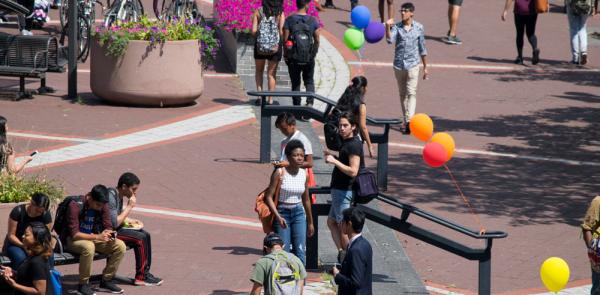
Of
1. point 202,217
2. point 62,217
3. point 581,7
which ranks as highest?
point 581,7

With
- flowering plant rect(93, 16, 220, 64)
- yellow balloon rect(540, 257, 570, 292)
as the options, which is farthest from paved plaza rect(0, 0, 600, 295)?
yellow balloon rect(540, 257, 570, 292)

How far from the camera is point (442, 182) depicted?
599 inches

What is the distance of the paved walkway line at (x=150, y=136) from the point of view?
15.1m

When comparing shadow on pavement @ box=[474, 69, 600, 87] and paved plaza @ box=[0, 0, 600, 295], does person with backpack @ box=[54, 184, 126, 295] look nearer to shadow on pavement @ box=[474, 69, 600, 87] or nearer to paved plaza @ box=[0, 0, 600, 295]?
paved plaza @ box=[0, 0, 600, 295]

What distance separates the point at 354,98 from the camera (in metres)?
13.7

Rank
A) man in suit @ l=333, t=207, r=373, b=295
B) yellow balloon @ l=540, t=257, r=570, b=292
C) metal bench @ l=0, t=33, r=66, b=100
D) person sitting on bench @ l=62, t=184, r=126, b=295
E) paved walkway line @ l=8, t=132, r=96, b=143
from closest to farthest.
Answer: man in suit @ l=333, t=207, r=373, b=295
yellow balloon @ l=540, t=257, r=570, b=292
person sitting on bench @ l=62, t=184, r=126, b=295
paved walkway line @ l=8, t=132, r=96, b=143
metal bench @ l=0, t=33, r=66, b=100

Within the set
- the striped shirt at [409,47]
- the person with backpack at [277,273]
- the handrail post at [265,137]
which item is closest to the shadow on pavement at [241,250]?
the person with backpack at [277,273]

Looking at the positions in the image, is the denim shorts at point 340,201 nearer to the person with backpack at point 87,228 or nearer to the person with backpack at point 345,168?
the person with backpack at point 345,168

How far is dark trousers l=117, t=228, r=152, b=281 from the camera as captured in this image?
1084cm

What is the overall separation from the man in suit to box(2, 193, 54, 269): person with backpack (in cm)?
267

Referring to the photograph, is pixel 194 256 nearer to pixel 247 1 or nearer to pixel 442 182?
pixel 442 182

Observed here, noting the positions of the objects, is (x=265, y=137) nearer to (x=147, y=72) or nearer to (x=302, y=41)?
(x=302, y=41)

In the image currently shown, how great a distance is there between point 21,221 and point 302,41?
7.60m

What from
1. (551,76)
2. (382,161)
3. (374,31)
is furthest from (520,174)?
(551,76)
